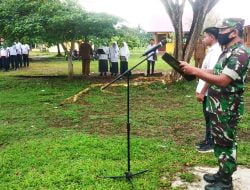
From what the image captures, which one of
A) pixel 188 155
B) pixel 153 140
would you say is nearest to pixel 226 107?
pixel 188 155

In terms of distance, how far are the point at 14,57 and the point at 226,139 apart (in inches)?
826

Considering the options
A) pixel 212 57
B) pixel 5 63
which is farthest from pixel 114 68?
pixel 212 57

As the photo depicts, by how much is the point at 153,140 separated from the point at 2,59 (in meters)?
17.6

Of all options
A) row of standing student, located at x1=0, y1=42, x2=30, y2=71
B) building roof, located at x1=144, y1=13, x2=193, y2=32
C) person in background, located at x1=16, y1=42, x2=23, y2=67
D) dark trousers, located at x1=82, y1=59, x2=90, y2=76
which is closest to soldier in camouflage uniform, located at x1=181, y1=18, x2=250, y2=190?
dark trousers, located at x1=82, y1=59, x2=90, y2=76

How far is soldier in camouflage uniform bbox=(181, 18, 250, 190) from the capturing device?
14.7ft

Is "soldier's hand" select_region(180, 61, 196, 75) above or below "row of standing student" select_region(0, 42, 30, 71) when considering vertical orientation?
above

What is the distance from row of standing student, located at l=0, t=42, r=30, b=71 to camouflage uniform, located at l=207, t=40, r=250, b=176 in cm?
1825

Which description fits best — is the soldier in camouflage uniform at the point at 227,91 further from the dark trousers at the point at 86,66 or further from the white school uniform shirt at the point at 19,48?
the white school uniform shirt at the point at 19,48

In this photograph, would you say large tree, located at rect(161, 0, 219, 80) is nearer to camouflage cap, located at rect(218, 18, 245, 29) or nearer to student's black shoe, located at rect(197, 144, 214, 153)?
student's black shoe, located at rect(197, 144, 214, 153)

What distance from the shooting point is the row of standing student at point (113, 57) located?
20031 millimetres

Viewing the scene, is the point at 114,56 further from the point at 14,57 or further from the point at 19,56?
the point at 19,56

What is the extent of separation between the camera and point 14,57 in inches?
949

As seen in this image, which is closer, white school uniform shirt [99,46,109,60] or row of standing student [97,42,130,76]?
row of standing student [97,42,130,76]

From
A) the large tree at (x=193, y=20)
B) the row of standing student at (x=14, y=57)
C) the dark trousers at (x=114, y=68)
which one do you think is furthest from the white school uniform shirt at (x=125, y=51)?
the row of standing student at (x=14, y=57)
